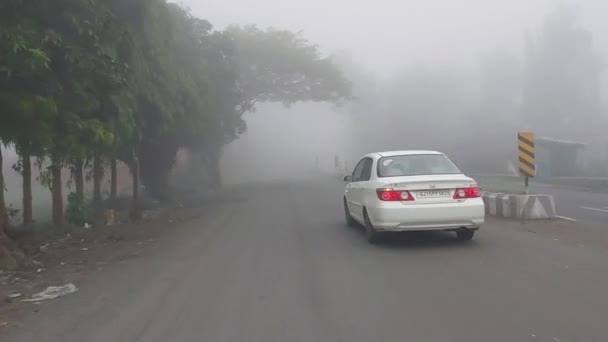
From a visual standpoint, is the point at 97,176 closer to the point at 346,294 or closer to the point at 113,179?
the point at 113,179

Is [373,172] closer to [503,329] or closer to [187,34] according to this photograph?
[503,329]

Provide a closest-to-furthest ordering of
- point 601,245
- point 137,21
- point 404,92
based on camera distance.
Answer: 1. point 601,245
2. point 137,21
3. point 404,92

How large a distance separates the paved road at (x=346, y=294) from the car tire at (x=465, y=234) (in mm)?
194

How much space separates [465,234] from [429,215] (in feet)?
3.85

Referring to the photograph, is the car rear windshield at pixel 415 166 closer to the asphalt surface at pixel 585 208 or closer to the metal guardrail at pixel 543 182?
the asphalt surface at pixel 585 208

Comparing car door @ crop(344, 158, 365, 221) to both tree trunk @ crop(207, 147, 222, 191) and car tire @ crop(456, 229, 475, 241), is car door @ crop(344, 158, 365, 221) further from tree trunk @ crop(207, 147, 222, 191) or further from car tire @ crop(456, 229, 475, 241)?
tree trunk @ crop(207, 147, 222, 191)

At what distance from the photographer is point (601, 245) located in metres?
9.41

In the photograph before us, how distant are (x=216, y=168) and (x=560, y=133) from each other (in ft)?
122

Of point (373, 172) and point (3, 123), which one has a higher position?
point (3, 123)

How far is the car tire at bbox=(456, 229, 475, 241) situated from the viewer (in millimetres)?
9773

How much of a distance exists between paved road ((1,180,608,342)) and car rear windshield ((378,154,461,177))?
1183 millimetres

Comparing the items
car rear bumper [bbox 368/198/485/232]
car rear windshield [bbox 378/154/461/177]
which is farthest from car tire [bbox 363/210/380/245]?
car rear windshield [bbox 378/154/461/177]

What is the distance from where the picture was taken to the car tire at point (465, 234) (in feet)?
32.1

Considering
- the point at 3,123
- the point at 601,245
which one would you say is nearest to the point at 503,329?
the point at 601,245
